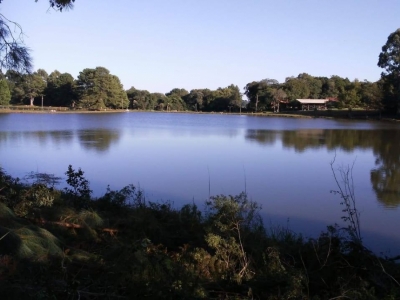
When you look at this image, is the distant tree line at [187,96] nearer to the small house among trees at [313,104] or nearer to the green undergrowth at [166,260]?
the small house among trees at [313,104]

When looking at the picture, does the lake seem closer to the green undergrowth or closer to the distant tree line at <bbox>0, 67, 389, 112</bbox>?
the green undergrowth

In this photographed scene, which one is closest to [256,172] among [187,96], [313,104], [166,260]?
[166,260]

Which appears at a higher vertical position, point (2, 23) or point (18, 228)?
point (2, 23)

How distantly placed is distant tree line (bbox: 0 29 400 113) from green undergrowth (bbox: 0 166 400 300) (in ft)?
161

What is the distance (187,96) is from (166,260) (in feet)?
314

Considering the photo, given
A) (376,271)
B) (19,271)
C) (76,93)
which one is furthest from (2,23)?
(76,93)

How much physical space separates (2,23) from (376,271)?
6.04 metres

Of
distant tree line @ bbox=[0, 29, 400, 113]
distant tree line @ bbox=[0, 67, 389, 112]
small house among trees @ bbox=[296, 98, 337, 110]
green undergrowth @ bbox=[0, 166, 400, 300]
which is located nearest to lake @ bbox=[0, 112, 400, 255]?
green undergrowth @ bbox=[0, 166, 400, 300]

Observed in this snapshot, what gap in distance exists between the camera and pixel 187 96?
3861 inches

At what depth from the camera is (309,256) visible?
4.02 meters

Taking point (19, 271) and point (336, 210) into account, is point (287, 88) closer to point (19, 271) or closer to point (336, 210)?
point (336, 210)

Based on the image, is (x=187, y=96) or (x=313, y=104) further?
(x=187, y=96)

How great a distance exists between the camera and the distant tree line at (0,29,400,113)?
62463 mm

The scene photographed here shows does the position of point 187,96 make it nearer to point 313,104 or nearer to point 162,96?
point 162,96
